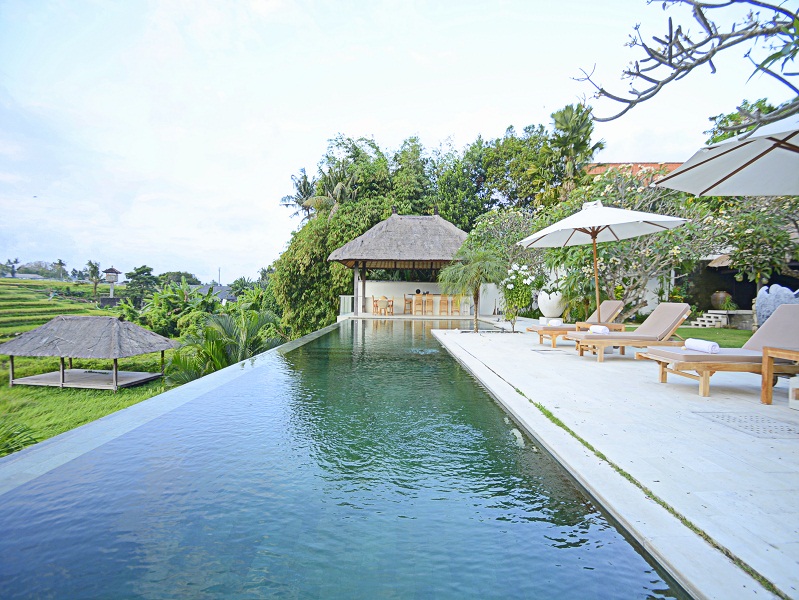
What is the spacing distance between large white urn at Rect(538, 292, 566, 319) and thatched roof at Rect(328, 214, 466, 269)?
5.12 metres

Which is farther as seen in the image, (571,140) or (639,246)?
(571,140)

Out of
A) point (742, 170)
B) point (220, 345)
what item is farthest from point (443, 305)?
point (742, 170)

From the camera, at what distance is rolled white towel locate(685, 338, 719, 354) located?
5191 mm

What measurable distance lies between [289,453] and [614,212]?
6.80 m

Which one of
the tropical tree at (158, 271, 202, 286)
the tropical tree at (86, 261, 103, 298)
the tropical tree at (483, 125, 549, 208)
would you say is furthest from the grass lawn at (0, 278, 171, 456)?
the tropical tree at (483, 125, 549, 208)

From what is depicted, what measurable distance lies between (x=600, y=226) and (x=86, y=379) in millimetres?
13706

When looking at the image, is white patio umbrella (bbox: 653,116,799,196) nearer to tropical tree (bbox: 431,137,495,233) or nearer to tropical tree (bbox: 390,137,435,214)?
tropical tree (bbox: 390,137,435,214)

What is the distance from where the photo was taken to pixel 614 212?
8250 mm

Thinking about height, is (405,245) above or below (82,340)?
above

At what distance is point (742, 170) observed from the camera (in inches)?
179

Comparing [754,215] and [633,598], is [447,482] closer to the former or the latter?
[633,598]

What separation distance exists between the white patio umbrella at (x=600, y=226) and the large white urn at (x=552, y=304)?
18.2ft

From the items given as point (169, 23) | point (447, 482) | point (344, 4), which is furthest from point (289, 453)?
point (169, 23)

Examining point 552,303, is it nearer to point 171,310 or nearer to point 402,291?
point 402,291
